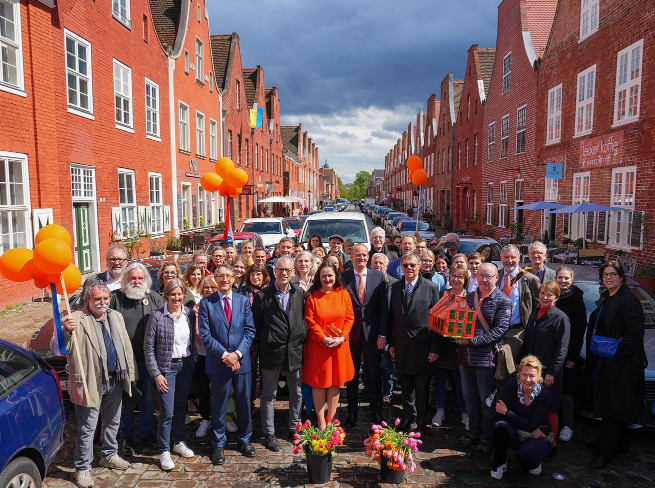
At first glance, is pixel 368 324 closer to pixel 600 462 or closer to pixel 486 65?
pixel 600 462

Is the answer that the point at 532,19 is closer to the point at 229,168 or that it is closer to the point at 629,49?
the point at 629,49

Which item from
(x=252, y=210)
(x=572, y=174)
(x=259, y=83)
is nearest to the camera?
(x=572, y=174)

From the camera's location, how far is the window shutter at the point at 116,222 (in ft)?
46.8

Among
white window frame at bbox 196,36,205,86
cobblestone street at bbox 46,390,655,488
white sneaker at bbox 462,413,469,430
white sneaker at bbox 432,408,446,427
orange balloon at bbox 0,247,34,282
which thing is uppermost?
white window frame at bbox 196,36,205,86

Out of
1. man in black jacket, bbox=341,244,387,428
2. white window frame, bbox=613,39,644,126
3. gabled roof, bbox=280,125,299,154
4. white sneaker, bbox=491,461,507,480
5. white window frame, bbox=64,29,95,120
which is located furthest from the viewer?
gabled roof, bbox=280,125,299,154

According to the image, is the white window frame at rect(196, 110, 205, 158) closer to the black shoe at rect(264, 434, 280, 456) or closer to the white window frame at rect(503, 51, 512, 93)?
the white window frame at rect(503, 51, 512, 93)

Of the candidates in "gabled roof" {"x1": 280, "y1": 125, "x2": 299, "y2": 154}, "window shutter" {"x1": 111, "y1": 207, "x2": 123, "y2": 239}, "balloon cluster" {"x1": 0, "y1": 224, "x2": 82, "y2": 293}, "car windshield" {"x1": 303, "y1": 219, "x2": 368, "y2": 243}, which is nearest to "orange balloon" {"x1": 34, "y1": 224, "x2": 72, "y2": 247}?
"balloon cluster" {"x1": 0, "y1": 224, "x2": 82, "y2": 293}

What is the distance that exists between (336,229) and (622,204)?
7796 mm

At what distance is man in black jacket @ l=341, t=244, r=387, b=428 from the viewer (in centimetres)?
515

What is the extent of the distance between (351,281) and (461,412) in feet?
7.20

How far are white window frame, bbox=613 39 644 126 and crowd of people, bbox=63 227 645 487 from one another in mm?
9207

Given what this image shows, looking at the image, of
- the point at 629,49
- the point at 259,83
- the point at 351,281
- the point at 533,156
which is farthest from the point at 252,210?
the point at 351,281

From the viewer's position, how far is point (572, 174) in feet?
48.3

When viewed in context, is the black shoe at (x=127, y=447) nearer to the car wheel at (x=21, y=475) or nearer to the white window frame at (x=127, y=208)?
the car wheel at (x=21, y=475)
